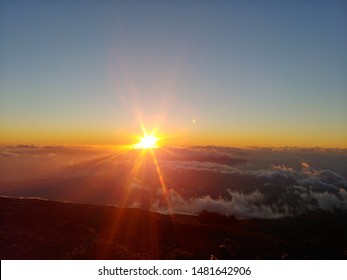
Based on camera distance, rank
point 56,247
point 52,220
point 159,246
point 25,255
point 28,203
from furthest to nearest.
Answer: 1. point 28,203
2. point 52,220
3. point 159,246
4. point 56,247
5. point 25,255

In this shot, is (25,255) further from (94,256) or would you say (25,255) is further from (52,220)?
(52,220)

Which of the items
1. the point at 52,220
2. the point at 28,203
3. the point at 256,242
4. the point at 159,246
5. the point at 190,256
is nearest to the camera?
the point at 190,256

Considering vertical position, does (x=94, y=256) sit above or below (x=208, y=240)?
above

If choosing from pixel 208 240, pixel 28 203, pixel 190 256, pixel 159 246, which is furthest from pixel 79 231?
pixel 28 203

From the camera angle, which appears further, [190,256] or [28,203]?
[28,203]

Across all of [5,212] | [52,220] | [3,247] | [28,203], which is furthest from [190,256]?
[28,203]

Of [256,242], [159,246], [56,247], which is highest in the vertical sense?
[56,247]

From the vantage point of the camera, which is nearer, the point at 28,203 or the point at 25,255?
the point at 25,255
